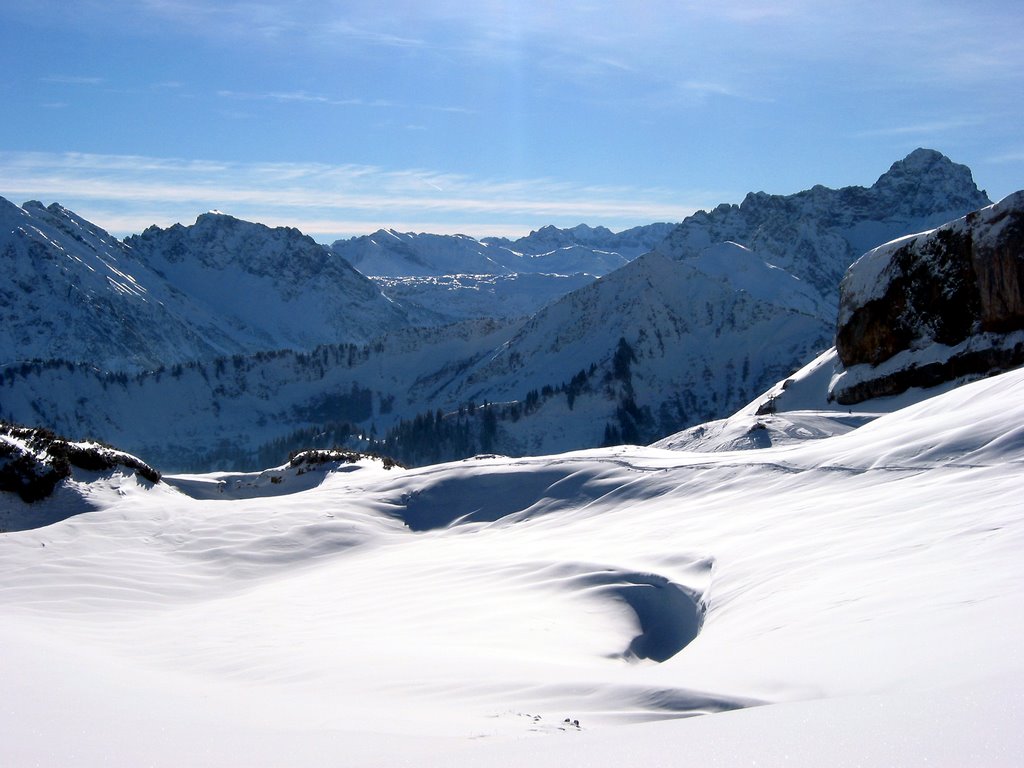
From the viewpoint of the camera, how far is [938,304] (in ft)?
123

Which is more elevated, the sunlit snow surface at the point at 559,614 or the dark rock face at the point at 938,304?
the dark rock face at the point at 938,304

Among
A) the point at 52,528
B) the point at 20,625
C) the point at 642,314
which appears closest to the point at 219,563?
the point at 52,528

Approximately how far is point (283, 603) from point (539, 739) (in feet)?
26.8

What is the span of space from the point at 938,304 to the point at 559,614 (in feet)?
103

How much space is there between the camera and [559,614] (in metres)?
11.4

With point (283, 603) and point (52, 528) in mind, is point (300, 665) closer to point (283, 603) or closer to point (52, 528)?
point (283, 603)

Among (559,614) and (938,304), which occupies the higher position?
(938,304)

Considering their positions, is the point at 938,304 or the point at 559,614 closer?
the point at 559,614

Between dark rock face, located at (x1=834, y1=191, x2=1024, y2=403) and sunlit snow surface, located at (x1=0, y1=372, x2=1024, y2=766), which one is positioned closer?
sunlit snow surface, located at (x1=0, y1=372, x2=1024, y2=766)

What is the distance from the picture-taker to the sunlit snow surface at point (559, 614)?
548 cm

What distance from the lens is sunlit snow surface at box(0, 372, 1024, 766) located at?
548 cm

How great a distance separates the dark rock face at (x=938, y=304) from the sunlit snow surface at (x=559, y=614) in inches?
650

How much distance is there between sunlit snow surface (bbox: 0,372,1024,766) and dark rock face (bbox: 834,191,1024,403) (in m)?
16.5

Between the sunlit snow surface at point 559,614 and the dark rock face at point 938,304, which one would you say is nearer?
the sunlit snow surface at point 559,614
